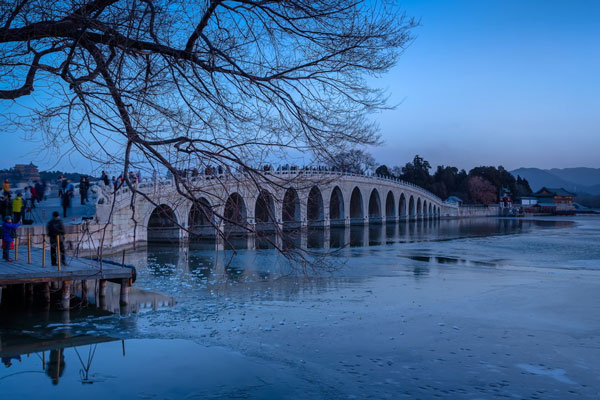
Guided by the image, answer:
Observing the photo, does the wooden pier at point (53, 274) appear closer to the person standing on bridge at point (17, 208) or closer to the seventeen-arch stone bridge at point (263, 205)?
the seventeen-arch stone bridge at point (263, 205)

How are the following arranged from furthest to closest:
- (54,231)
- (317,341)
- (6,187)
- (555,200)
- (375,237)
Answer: (555,200) < (375,237) < (6,187) < (54,231) < (317,341)

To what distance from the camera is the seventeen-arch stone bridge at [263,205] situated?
4.33 metres

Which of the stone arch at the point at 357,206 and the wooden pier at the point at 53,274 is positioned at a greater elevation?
the stone arch at the point at 357,206

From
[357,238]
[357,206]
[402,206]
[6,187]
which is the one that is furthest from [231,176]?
[402,206]

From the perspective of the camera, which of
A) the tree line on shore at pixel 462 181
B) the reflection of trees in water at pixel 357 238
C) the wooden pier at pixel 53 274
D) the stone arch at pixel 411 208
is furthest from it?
the tree line on shore at pixel 462 181

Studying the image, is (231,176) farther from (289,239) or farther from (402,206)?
(402,206)

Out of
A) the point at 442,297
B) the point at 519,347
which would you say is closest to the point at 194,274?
the point at 442,297

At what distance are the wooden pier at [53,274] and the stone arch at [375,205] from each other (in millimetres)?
42282

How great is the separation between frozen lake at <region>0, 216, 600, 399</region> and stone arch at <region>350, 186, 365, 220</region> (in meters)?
34.5

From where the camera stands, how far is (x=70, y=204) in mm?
20172

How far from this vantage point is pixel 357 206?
5000cm

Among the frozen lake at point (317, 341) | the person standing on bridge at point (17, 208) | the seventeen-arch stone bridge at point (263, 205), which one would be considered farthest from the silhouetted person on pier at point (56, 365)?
the person standing on bridge at point (17, 208)

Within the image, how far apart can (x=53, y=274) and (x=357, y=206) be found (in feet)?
137

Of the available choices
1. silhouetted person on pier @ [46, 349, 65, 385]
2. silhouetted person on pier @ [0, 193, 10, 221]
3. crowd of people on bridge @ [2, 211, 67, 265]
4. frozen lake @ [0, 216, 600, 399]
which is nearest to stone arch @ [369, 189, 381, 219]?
frozen lake @ [0, 216, 600, 399]
